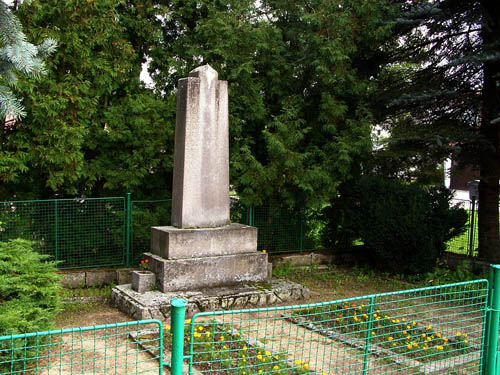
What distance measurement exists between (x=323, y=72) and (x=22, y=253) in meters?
6.54

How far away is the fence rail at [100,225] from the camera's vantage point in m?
8.86

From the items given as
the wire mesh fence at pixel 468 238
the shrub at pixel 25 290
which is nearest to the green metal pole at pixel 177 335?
the shrub at pixel 25 290

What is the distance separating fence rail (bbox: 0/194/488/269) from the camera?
349 inches

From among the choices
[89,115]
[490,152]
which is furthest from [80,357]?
[490,152]

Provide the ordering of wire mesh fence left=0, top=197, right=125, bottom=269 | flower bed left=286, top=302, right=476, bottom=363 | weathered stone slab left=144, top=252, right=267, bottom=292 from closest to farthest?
1. flower bed left=286, top=302, right=476, bottom=363
2. weathered stone slab left=144, top=252, right=267, bottom=292
3. wire mesh fence left=0, top=197, right=125, bottom=269

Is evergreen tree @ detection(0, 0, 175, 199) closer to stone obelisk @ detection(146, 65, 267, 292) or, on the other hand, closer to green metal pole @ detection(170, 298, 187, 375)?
stone obelisk @ detection(146, 65, 267, 292)

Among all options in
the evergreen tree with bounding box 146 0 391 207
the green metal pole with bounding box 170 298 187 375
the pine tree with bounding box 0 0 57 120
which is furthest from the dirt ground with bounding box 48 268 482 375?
the pine tree with bounding box 0 0 57 120

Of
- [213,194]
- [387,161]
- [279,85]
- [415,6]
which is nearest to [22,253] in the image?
[213,194]

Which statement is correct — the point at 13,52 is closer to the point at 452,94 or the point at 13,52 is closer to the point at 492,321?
the point at 492,321

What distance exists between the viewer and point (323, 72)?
404 inches

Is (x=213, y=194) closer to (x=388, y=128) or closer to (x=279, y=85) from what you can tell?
(x=279, y=85)

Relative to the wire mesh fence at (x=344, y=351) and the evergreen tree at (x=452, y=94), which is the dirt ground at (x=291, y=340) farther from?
the evergreen tree at (x=452, y=94)

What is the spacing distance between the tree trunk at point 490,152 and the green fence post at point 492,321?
218 inches

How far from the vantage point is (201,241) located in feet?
27.4
